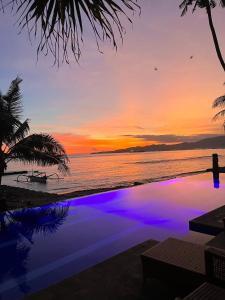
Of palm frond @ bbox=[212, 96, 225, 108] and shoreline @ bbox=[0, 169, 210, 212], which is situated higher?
palm frond @ bbox=[212, 96, 225, 108]

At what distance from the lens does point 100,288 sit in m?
3.28

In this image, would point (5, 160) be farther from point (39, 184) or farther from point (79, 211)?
point (39, 184)

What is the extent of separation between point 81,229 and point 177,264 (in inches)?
132

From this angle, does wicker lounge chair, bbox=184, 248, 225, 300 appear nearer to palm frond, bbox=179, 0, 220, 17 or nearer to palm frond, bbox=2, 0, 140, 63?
palm frond, bbox=2, 0, 140, 63

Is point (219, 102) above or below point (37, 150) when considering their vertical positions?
above

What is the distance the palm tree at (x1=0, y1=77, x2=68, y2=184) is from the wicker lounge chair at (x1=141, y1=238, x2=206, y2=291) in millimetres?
8243

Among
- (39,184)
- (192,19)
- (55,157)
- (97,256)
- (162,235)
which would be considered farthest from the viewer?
(39,184)

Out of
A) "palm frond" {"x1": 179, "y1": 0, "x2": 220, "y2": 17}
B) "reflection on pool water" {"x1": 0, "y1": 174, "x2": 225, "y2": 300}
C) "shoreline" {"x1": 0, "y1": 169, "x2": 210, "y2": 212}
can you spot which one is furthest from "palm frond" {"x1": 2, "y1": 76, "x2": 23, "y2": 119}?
"palm frond" {"x1": 179, "y1": 0, "x2": 220, "y2": 17}

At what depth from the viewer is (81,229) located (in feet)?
20.2

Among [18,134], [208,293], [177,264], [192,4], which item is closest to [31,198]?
[18,134]

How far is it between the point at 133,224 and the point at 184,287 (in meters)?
3.22

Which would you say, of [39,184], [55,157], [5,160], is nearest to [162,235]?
[55,157]

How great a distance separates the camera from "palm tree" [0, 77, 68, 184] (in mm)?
10961

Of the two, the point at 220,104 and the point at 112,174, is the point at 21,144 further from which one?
the point at 112,174
